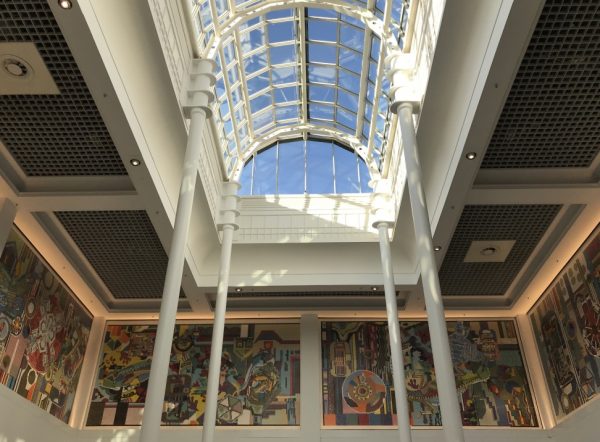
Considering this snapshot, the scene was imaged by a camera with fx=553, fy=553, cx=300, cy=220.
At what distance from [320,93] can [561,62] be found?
35.1 ft

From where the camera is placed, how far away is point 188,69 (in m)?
12.2

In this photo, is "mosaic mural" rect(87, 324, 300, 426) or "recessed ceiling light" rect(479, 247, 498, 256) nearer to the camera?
"recessed ceiling light" rect(479, 247, 498, 256)

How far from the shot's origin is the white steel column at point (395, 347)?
13318 mm

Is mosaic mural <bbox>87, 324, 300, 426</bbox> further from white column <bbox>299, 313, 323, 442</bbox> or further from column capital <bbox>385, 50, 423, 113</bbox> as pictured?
column capital <bbox>385, 50, 423, 113</bbox>

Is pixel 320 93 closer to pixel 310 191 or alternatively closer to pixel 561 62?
pixel 310 191

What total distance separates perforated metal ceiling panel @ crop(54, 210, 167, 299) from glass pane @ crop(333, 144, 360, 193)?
7.24 meters

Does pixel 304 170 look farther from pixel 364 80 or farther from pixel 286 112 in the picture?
pixel 364 80

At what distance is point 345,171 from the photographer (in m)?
20.6

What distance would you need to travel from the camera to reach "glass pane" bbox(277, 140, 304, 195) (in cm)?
2014

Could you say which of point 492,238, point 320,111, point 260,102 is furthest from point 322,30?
point 492,238

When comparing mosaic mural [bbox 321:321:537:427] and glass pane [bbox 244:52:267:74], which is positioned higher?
glass pane [bbox 244:52:267:74]

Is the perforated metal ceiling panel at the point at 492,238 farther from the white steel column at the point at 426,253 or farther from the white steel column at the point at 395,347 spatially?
the white steel column at the point at 426,253

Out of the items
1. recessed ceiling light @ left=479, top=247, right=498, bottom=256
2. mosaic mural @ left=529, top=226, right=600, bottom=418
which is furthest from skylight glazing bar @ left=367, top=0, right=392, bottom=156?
mosaic mural @ left=529, top=226, right=600, bottom=418

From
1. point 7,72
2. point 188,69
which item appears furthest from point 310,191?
point 7,72
